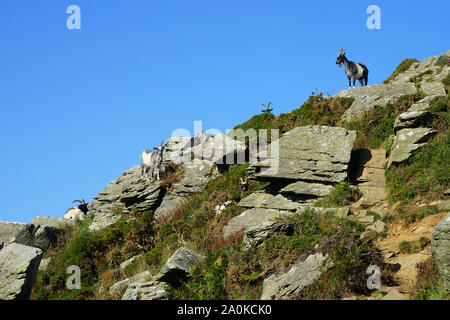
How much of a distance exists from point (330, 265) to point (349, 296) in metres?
0.89

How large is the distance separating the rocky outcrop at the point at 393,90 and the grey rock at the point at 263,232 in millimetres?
10503

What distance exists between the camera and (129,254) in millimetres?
17750

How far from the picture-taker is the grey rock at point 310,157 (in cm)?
1659

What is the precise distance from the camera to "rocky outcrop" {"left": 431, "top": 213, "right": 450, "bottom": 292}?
27.6 ft

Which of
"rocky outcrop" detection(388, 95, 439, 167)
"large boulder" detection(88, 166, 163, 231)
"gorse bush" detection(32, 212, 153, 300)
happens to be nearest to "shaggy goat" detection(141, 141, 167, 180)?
"large boulder" detection(88, 166, 163, 231)

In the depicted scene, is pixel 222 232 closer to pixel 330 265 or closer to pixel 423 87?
pixel 330 265

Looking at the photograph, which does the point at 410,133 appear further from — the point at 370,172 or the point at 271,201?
the point at 271,201

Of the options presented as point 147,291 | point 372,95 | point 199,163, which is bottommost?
point 147,291

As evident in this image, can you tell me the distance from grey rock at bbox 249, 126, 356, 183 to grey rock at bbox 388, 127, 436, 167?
1647mm

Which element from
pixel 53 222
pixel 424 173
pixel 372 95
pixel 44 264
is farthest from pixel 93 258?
pixel 372 95

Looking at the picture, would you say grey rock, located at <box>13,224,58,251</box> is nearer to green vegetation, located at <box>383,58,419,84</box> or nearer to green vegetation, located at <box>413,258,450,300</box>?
green vegetation, located at <box>413,258,450,300</box>

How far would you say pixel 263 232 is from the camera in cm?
1371

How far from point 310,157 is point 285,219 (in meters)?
3.70
